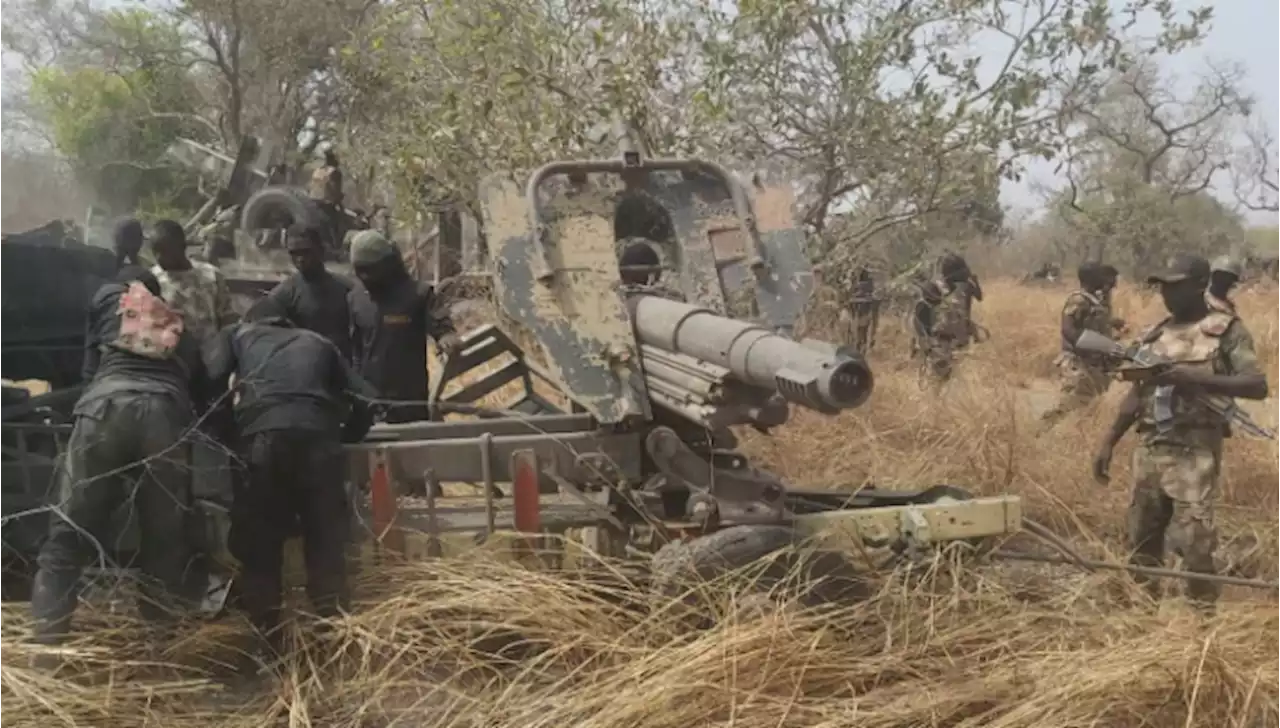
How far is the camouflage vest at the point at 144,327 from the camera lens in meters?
4.45

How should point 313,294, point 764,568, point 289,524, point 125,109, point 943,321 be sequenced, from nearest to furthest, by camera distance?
point 764,568, point 289,524, point 313,294, point 943,321, point 125,109

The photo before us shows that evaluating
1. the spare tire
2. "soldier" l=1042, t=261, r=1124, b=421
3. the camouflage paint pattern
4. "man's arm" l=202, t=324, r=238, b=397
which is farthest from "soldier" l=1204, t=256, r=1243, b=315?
the spare tire

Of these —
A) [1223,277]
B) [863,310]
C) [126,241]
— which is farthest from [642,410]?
[863,310]

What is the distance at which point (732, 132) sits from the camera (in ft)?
26.8

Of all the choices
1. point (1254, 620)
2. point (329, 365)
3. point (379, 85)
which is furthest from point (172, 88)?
point (1254, 620)

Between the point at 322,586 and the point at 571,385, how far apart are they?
108 centimetres

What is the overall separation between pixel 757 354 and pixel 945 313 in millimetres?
6582

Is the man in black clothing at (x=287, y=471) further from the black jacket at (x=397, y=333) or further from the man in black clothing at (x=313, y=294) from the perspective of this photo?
the black jacket at (x=397, y=333)

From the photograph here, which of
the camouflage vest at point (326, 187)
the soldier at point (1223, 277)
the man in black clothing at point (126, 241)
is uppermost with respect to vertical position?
the camouflage vest at point (326, 187)

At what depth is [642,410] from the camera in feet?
15.8

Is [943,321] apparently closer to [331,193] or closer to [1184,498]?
[1184,498]

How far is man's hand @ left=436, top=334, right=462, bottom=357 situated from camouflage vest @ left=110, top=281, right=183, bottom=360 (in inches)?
70.3

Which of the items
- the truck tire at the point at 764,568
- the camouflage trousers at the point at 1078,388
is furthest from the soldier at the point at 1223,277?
the truck tire at the point at 764,568

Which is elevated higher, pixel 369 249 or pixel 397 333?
pixel 369 249
